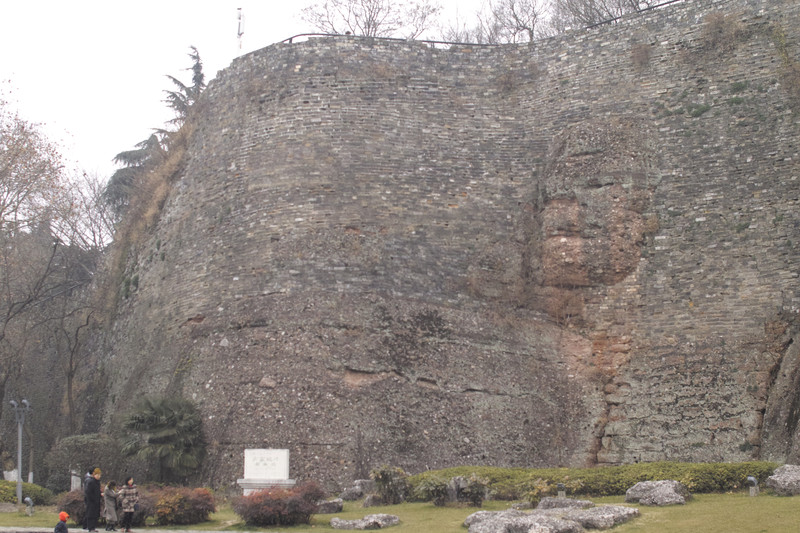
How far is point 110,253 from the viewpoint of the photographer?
26.4 meters

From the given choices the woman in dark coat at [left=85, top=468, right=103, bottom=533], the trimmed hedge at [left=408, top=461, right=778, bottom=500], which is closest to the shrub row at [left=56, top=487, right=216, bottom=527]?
the woman in dark coat at [left=85, top=468, right=103, bottom=533]

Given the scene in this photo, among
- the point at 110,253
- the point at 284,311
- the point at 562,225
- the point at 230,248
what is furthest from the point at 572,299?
the point at 110,253

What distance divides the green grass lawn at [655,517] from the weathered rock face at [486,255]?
128 inches

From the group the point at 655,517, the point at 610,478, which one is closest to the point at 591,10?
the point at 610,478

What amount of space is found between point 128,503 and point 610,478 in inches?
287

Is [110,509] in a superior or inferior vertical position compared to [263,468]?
inferior

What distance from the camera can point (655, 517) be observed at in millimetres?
11625

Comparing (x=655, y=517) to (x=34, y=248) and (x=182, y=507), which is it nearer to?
(x=182, y=507)

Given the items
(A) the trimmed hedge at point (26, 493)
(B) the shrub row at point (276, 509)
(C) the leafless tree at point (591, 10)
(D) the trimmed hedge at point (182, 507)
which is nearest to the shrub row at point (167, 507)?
(D) the trimmed hedge at point (182, 507)

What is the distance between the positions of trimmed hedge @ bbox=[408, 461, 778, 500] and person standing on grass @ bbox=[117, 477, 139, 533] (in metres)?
4.37

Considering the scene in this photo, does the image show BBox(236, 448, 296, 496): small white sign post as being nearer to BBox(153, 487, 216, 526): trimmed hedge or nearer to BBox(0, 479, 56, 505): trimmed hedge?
BBox(153, 487, 216, 526): trimmed hedge

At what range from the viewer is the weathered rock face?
17938 mm

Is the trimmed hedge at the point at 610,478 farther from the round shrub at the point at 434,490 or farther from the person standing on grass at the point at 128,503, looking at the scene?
the person standing on grass at the point at 128,503

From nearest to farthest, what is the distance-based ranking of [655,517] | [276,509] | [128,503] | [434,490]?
[655,517] → [128,503] → [276,509] → [434,490]
